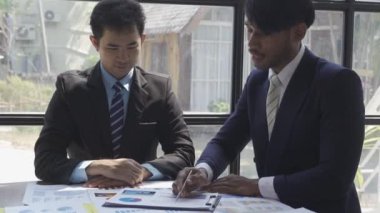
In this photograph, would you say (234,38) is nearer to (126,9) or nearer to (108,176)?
(126,9)

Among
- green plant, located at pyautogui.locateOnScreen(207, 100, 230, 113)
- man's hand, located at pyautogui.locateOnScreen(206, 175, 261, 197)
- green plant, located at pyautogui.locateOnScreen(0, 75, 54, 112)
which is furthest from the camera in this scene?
green plant, located at pyautogui.locateOnScreen(207, 100, 230, 113)

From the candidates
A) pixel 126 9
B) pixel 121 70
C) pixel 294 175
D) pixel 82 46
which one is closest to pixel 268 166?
pixel 294 175

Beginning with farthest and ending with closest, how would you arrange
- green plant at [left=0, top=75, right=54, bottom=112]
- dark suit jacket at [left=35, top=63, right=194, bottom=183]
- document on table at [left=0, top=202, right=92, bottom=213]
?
green plant at [left=0, top=75, right=54, bottom=112]
dark suit jacket at [left=35, top=63, right=194, bottom=183]
document on table at [left=0, top=202, right=92, bottom=213]

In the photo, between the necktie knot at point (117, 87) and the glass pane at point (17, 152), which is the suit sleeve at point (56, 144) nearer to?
the necktie knot at point (117, 87)

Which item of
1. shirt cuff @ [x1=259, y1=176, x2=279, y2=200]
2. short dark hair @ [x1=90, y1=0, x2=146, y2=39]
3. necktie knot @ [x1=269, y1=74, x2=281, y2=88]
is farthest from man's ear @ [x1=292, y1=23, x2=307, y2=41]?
short dark hair @ [x1=90, y1=0, x2=146, y2=39]

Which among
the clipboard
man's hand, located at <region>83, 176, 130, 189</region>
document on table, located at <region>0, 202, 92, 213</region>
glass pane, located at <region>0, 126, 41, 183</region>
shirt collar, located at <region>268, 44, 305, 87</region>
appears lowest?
glass pane, located at <region>0, 126, 41, 183</region>

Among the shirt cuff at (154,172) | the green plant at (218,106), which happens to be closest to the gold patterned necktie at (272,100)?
the shirt cuff at (154,172)

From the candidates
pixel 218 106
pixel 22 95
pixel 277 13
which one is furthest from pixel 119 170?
pixel 218 106

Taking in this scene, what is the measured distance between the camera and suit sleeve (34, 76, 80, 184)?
1610 mm

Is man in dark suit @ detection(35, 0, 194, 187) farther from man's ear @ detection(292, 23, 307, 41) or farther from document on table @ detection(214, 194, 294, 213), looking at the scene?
man's ear @ detection(292, 23, 307, 41)

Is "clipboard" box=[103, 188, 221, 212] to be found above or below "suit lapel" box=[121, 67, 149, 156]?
below

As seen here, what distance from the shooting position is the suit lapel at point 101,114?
179cm

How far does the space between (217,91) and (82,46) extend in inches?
27.0

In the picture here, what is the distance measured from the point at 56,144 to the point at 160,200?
54 centimetres
